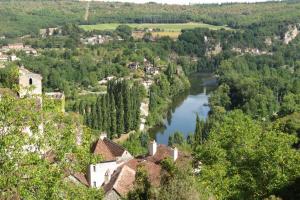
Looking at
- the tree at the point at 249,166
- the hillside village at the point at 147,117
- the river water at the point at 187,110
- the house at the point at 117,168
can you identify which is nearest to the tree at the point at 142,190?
the hillside village at the point at 147,117

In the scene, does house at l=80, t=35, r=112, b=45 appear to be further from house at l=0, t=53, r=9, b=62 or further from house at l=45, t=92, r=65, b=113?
house at l=45, t=92, r=65, b=113

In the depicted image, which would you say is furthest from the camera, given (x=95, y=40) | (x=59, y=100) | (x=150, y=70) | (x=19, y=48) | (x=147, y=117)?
(x=95, y=40)

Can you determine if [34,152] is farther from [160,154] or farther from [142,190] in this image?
[160,154]

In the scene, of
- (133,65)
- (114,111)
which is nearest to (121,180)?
(114,111)

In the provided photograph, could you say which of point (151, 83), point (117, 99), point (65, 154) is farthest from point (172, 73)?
point (65, 154)

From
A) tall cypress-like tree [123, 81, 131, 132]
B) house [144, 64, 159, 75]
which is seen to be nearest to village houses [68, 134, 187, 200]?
tall cypress-like tree [123, 81, 131, 132]
